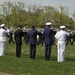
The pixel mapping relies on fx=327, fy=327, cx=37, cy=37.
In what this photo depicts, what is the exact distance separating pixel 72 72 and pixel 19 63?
3372mm

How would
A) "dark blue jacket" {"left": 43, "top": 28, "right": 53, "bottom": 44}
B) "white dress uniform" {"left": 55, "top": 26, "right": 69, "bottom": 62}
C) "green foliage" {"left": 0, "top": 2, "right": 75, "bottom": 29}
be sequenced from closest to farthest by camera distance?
"white dress uniform" {"left": 55, "top": 26, "right": 69, "bottom": 62} → "dark blue jacket" {"left": 43, "top": 28, "right": 53, "bottom": 44} → "green foliage" {"left": 0, "top": 2, "right": 75, "bottom": 29}

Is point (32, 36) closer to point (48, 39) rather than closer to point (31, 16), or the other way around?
point (48, 39)

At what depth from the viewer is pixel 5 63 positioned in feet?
51.7

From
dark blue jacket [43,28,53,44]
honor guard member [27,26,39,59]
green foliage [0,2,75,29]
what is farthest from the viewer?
green foliage [0,2,75,29]

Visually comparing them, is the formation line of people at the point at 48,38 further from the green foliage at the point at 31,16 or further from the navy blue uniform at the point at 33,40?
the green foliage at the point at 31,16

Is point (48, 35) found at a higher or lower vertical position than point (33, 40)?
higher

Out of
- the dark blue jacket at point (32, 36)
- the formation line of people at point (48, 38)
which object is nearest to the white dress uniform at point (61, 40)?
the formation line of people at point (48, 38)

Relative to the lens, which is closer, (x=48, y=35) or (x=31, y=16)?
(x=48, y=35)

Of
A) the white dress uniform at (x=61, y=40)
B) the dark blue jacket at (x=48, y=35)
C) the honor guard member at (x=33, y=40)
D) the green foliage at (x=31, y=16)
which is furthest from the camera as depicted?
the green foliage at (x=31, y=16)

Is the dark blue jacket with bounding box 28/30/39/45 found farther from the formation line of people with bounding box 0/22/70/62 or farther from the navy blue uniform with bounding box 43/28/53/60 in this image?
the navy blue uniform with bounding box 43/28/53/60

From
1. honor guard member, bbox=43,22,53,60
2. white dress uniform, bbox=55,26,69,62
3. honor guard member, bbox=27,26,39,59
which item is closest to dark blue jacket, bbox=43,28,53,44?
honor guard member, bbox=43,22,53,60

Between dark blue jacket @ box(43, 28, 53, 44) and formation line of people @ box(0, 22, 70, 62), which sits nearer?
formation line of people @ box(0, 22, 70, 62)

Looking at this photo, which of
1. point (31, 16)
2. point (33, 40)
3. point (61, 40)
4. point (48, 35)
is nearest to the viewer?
point (61, 40)

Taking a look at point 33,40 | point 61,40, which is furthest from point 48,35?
point 33,40
